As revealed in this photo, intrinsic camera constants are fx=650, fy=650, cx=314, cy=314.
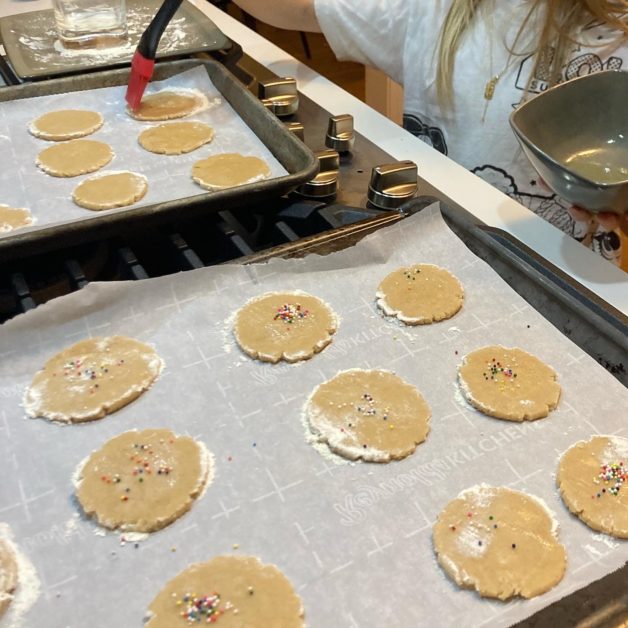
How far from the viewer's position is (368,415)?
2.65ft

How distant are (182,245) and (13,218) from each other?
31 cm

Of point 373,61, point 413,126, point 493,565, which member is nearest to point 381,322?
point 493,565

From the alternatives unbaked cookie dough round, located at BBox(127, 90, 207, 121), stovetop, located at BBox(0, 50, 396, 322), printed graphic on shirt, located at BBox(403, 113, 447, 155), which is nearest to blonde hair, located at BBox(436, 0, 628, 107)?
printed graphic on shirt, located at BBox(403, 113, 447, 155)

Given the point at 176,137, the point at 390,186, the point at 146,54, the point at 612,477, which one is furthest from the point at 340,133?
the point at 612,477

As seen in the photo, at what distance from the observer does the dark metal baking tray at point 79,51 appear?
1453 millimetres

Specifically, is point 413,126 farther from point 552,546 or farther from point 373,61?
point 552,546

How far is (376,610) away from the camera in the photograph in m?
0.61

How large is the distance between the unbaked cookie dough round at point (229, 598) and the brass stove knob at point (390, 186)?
649mm

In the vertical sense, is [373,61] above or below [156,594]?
above

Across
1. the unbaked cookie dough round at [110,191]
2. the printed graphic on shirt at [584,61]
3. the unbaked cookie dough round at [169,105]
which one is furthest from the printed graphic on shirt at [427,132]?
the unbaked cookie dough round at [110,191]

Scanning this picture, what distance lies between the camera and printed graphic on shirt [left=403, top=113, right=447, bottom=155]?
5.04 feet

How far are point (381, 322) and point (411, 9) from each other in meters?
0.90

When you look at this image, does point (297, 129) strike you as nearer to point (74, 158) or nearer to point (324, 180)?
point (324, 180)

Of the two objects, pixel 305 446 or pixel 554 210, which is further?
pixel 554 210
